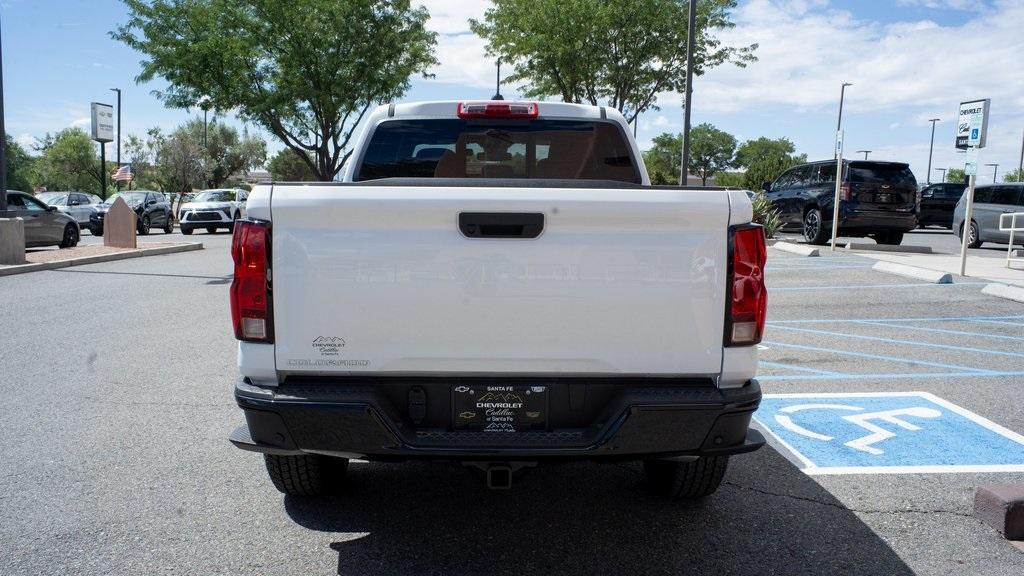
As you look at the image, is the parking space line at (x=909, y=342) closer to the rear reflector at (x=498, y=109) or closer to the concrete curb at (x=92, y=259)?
the rear reflector at (x=498, y=109)

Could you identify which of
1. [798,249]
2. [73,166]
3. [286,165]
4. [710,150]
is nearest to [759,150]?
[710,150]

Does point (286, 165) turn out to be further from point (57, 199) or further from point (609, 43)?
point (609, 43)

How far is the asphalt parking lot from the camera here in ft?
11.1

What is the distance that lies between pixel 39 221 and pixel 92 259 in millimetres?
3835

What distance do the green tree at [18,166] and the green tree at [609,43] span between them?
66.6 metres

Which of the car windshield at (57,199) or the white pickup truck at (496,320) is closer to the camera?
the white pickup truck at (496,320)

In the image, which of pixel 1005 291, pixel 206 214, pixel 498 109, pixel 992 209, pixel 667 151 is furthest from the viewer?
pixel 667 151

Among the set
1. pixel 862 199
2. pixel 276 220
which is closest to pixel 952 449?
pixel 276 220

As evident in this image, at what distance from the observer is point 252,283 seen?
9.78 feet

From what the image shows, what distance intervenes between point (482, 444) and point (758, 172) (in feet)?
288

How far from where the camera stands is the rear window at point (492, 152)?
4.74m

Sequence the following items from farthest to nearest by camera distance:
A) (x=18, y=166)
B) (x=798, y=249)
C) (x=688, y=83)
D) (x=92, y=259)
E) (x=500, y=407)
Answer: (x=18, y=166) → (x=688, y=83) → (x=798, y=249) → (x=92, y=259) → (x=500, y=407)

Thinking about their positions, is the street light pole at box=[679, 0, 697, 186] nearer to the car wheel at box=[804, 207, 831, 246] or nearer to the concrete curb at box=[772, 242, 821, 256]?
the car wheel at box=[804, 207, 831, 246]

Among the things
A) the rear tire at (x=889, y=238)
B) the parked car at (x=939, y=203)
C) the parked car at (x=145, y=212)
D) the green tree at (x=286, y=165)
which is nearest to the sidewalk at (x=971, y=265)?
the rear tire at (x=889, y=238)
